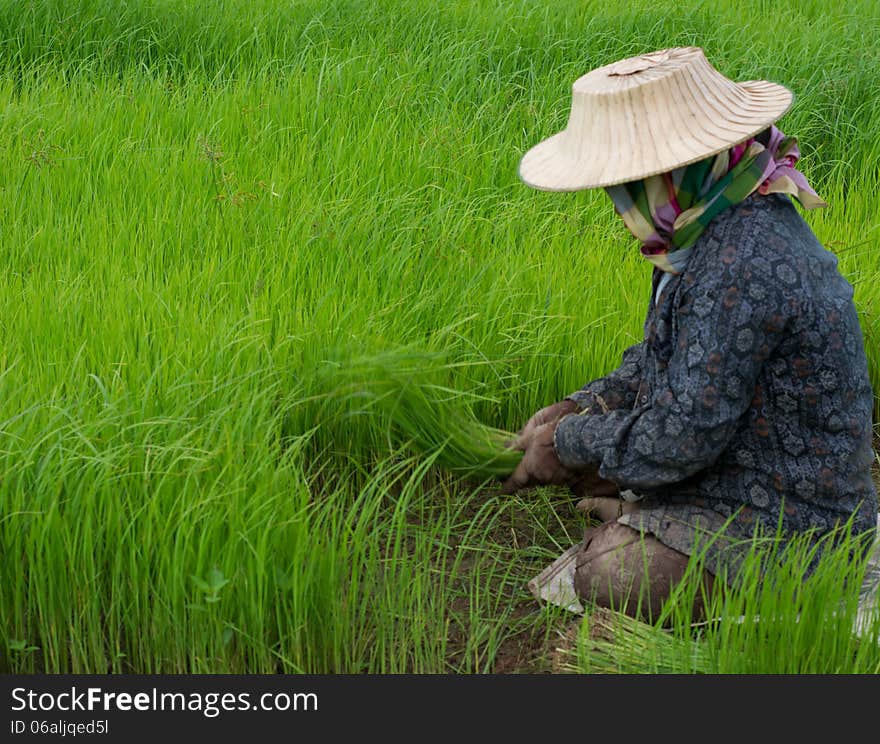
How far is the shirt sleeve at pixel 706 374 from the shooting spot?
214cm

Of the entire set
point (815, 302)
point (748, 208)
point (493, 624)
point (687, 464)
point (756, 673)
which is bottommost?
point (493, 624)

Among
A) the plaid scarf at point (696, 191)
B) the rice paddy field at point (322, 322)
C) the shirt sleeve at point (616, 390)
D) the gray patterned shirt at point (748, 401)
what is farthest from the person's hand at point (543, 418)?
the plaid scarf at point (696, 191)

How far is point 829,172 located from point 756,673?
2.97 metres

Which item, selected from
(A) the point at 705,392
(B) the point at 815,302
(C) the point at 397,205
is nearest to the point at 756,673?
(A) the point at 705,392

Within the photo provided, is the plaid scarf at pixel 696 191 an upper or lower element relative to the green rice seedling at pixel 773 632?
upper

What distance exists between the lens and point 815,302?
2.16 m

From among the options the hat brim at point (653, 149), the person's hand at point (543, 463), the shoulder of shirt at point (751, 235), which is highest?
the hat brim at point (653, 149)

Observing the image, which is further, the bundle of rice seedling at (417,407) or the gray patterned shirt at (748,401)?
the bundle of rice seedling at (417,407)

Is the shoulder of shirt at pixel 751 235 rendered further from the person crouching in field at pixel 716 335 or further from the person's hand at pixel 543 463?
the person's hand at pixel 543 463

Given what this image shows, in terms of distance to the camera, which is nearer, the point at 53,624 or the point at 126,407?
the point at 53,624

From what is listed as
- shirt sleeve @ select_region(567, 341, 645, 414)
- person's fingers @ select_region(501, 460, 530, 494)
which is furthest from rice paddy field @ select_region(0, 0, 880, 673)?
shirt sleeve @ select_region(567, 341, 645, 414)

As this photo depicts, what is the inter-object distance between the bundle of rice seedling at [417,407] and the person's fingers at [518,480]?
1.9 inches

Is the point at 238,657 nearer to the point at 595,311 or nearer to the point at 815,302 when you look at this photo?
the point at 815,302

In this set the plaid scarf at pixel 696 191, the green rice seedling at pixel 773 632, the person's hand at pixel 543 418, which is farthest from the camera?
the person's hand at pixel 543 418
